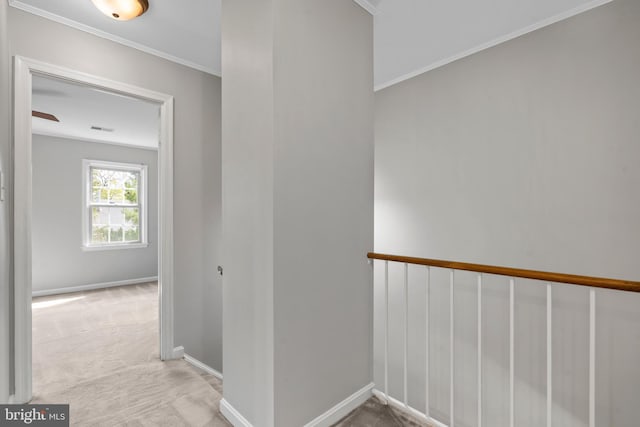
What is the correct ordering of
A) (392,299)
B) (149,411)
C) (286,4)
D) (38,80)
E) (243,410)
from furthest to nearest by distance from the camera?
(392,299)
(38,80)
(149,411)
(243,410)
(286,4)

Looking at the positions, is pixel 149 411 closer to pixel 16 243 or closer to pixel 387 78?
pixel 16 243

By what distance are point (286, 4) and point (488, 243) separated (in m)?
2.26

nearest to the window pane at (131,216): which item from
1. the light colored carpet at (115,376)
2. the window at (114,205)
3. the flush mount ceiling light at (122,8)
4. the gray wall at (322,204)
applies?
the window at (114,205)

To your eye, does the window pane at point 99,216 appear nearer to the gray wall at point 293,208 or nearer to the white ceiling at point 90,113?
the white ceiling at point 90,113

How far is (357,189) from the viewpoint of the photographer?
1.85 m

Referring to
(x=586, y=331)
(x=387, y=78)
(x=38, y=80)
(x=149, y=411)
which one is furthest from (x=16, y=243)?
(x=586, y=331)

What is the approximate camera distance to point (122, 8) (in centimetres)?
183

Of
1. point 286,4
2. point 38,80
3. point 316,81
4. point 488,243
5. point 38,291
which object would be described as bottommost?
point 38,291

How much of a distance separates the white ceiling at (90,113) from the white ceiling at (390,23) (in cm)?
66

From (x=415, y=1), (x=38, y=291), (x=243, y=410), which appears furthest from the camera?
(x=38, y=291)

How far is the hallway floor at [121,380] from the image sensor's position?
5.54ft

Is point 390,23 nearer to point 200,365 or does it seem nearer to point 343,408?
point 343,408

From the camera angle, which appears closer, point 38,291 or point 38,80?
point 38,80

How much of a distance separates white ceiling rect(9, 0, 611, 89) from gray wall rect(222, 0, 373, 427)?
1.54ft
